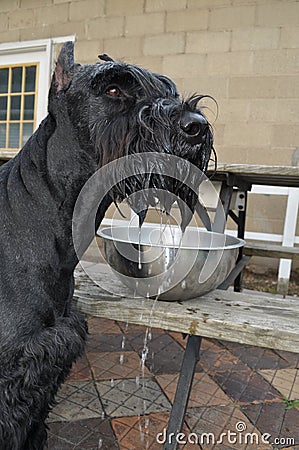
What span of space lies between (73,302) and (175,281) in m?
0.40

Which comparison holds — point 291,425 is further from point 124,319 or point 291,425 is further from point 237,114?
point 237,114

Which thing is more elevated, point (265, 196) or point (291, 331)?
point (265, 196)

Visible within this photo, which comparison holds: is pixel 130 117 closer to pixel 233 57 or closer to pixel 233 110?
pixel 233 110

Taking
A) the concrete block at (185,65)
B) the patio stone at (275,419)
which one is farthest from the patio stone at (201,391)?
the concrete block at (185,65)

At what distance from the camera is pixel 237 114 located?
396cm

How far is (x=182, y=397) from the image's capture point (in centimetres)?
144

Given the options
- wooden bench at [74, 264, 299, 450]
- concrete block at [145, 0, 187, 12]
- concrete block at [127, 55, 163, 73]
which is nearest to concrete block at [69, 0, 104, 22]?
concrete block at [145, 0, 187, 12]

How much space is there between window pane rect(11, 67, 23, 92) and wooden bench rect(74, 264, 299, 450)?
14.3 feet

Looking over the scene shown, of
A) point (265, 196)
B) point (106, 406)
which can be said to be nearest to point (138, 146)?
point (106, 406)

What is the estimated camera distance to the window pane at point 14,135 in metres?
5.31

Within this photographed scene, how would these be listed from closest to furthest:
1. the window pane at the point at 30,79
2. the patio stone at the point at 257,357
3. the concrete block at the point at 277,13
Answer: the patio stone at the point at 257,357 < the concrete block at the point at 277,13 < the window pane at the point at 30,79

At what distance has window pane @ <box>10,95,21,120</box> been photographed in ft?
17.2

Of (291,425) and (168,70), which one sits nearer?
(291,425)

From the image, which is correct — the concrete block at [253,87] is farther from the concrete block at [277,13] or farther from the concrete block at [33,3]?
the concrete block at [33,3]
